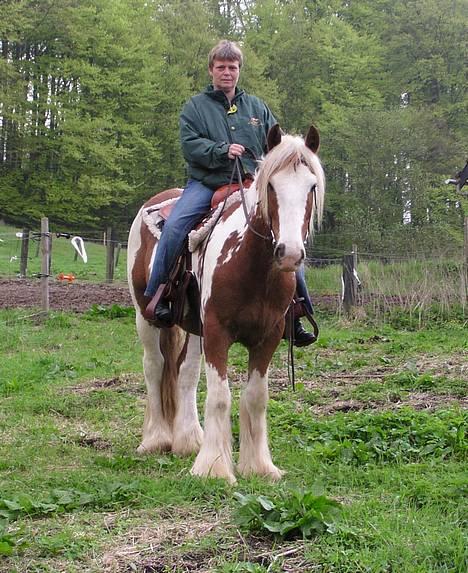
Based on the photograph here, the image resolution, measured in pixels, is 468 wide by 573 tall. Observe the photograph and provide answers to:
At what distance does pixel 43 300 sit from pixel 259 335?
870 centimetres

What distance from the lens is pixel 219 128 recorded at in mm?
5277

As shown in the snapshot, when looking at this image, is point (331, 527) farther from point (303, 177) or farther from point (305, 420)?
point (305, 420)

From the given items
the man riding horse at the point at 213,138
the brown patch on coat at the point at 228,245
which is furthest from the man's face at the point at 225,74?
the brown patch on coat at the point at 228,245

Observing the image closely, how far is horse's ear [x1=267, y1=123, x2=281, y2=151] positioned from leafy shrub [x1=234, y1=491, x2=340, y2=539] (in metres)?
1.99

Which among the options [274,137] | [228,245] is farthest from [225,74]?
[228,245]

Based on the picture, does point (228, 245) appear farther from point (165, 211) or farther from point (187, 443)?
point (187, 443)

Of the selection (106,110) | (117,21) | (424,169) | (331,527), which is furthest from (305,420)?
(117,21)

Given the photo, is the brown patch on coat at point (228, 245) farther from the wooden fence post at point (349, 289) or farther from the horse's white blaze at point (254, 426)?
the wooden fence post at point (349, 289)

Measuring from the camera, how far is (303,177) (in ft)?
13.9

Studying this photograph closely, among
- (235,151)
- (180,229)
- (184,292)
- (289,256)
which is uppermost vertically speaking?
(235,151)

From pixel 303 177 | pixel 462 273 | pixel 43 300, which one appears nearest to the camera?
pixel 303 177

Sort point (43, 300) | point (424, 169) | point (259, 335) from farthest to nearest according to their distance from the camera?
point (424, 169) < point (43, 300) < point (259, 335)

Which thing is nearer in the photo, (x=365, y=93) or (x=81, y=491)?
(x=81, y=491)

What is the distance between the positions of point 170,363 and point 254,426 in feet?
4.32
